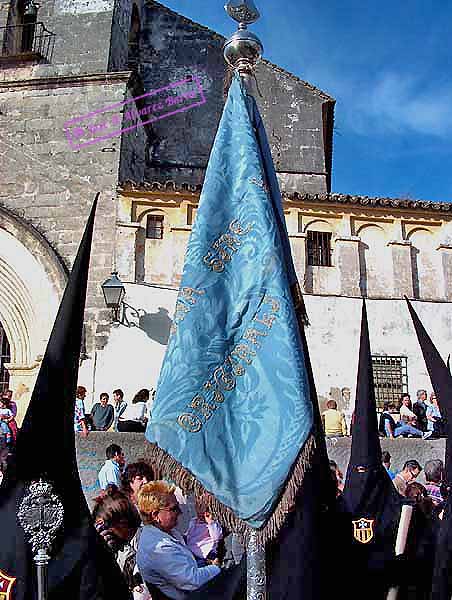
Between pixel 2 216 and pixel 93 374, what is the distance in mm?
3779

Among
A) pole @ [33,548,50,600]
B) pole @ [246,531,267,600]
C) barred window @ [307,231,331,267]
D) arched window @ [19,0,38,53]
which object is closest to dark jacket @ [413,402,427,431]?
barred window @ [307,231,331,267]

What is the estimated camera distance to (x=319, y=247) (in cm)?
1409

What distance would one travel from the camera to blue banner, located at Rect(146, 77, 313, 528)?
2.31 metres

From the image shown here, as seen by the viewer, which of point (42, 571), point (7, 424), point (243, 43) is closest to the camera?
point (42, 571)

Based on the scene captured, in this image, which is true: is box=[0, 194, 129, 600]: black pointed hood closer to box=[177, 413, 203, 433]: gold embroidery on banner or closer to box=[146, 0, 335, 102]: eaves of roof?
box=[177, 413, 203, 433]: gold embroidery on banner

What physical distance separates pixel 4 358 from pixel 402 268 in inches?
344

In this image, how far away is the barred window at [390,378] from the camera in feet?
43.8

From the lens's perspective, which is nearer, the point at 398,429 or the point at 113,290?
the point at 398,429

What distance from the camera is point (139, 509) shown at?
12.6 ft

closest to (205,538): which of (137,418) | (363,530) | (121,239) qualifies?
(363,530)

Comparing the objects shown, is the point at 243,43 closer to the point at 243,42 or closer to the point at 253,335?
the point at 243,42

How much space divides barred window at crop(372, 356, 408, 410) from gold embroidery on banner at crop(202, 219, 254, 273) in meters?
11.1

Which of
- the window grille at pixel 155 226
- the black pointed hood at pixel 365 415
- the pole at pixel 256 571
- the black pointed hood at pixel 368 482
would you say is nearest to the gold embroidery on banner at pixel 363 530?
the black pointed hood at pixel 368 482

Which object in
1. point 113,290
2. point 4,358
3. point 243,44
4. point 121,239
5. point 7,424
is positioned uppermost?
point 121,239
